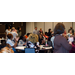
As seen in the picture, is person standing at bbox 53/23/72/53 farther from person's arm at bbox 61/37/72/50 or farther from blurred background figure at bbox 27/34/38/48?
blurred background figure at bbox 27/34/38/48

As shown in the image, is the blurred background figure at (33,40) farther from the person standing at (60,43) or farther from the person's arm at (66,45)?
the person's arm at (66,45)

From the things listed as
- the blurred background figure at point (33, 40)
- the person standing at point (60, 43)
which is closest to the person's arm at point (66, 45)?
the person standing at point (60, 43)

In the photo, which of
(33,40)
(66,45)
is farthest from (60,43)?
(33,40)

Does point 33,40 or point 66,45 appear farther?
point 33,40

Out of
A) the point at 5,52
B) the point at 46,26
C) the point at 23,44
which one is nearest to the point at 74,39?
the point at 5,52

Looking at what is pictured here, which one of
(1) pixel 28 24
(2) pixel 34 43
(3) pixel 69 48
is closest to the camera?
(3) pixel 69 48

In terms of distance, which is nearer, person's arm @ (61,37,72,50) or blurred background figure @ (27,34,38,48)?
person's arm @ (61,37,72,50)

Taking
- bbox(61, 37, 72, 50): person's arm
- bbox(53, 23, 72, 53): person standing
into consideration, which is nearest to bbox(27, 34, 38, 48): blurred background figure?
bbox(53, 23, 72, 53): person standing

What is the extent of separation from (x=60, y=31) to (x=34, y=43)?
1.33 m

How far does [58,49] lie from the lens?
2.15m

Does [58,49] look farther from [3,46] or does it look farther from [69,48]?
[3,46]

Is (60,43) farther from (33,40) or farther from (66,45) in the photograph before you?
(33,40)
